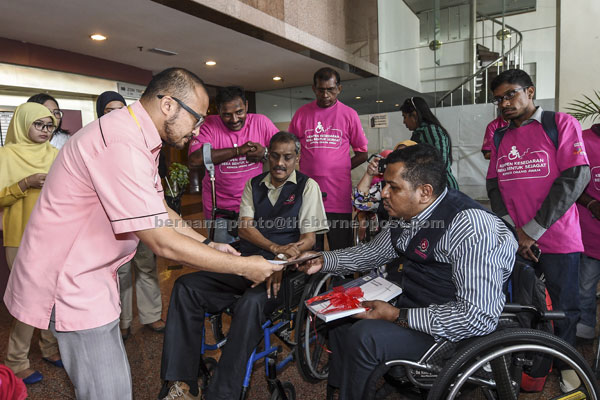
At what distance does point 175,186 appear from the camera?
307 cm

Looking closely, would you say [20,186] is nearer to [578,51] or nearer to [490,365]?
[490,365]

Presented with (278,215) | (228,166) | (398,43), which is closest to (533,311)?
(278,215)

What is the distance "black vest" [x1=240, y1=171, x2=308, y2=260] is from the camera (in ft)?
7.94

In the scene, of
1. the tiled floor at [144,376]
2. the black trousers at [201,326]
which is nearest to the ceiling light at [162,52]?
the tiled floor at [144,376]

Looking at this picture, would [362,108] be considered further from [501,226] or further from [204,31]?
[501,226]

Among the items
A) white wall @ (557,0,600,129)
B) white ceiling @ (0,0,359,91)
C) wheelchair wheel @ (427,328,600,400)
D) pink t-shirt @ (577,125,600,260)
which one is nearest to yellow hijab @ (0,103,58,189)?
white ceiling @ (0,0,359,91)

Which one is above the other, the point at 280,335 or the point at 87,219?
the point at 87,219

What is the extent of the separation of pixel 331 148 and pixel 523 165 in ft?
4.48

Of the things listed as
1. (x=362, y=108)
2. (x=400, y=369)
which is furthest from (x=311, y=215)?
(x=362, y=108)

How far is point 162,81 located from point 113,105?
4.96 ft

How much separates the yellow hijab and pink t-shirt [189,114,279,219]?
3.08ft

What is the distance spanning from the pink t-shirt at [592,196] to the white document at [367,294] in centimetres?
149

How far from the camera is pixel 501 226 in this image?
1615mm

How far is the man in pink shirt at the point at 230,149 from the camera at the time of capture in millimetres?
2660
